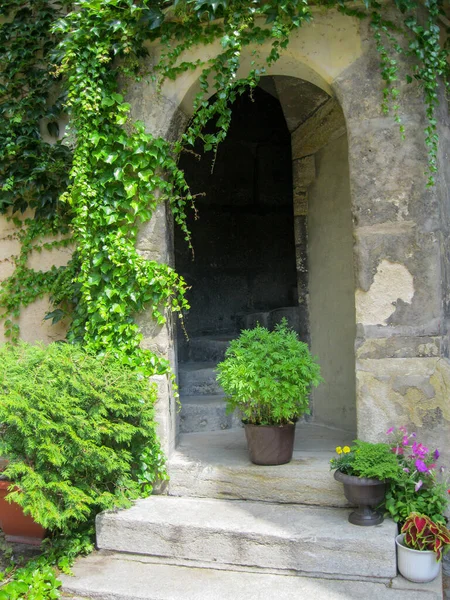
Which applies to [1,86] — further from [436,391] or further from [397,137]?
[436,391]

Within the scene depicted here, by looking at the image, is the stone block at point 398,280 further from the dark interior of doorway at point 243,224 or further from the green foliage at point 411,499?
the dark interior of doorway at point 243,224

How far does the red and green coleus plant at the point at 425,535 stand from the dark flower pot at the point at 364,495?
20cm

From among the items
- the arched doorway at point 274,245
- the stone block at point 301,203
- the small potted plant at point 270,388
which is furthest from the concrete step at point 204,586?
the stone block at point 301,203

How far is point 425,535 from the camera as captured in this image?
114 inches

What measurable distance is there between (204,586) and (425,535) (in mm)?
1126

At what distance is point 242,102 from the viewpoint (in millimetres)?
6824

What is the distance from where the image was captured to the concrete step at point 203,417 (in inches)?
180

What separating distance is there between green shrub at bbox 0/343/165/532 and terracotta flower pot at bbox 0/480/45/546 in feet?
0.55

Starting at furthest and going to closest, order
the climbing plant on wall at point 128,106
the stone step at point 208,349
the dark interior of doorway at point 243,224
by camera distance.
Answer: the dark interior of doorway at point 243,224 < the stone step at point 208,349 < the climbing plant on wall at point 128,106

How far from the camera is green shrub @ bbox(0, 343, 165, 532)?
3123mm

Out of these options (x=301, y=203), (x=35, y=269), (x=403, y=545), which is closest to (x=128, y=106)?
(x=35, y=269)

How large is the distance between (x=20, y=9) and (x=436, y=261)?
3.82m

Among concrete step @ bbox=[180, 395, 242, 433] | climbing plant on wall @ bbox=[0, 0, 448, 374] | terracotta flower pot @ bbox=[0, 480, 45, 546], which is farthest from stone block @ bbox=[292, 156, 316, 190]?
terracotta flower pot @ bbox=[0, 480, 45, 546]

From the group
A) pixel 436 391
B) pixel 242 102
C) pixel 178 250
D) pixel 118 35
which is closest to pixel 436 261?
pixel 436 391
